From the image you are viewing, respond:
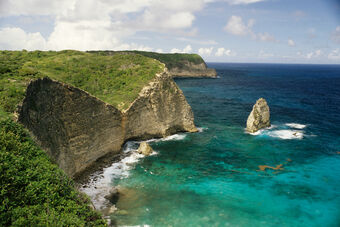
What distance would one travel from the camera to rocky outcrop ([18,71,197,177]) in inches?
1064

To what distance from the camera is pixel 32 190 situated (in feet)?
49.9

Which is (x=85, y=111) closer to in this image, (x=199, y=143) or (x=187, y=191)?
(x=187, y=191)

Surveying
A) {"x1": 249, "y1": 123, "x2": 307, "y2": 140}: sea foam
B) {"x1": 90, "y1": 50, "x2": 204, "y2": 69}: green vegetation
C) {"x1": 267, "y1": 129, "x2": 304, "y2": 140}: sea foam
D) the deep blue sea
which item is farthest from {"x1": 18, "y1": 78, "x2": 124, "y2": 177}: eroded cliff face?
{"x1": 90, "y1": 50, "x2": 204, "y2": 69}: green vegetation

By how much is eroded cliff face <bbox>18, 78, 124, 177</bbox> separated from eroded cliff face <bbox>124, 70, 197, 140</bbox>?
13.1ft

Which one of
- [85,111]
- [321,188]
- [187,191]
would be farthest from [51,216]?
[321,188]

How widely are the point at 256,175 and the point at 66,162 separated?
2643cm

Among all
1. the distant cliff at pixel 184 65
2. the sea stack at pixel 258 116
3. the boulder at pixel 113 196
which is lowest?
the boulder at pixel 113 196

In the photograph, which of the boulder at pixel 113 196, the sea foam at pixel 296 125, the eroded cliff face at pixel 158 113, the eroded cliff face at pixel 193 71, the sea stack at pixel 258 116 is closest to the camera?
the boulder at pixel 113 196

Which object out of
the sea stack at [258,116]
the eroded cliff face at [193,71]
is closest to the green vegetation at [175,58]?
the eroded cliff face at [193,71]

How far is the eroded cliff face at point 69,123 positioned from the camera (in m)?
26.2

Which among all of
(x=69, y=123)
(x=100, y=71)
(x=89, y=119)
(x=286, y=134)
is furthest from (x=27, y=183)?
(x=286, y=134)

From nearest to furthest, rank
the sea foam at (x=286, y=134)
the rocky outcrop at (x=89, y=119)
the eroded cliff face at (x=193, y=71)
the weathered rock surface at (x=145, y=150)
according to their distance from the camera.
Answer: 1. the rocky outcrop at (x=89, y=119)
2. the weathered rock surface at (x=145, y=150)
3. the sea foam at (x=286, y=134)
4. the eroded cliff face at (x=193, y=71)

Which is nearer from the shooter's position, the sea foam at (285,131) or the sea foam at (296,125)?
the sea foam at (285,131)

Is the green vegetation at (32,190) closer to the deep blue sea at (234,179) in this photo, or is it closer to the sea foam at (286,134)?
the deep blue sea at (234,179)
